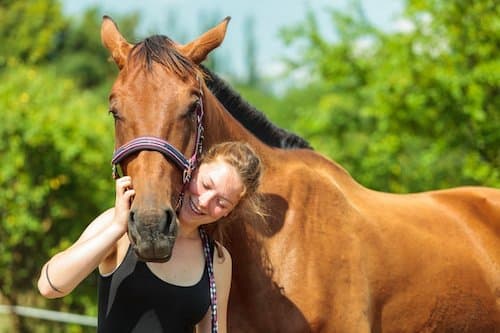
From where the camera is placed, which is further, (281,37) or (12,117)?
(281,37)

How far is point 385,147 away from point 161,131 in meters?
5.33

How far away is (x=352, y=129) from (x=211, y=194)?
6511 mm

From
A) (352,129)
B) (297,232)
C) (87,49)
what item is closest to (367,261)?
(297,232)

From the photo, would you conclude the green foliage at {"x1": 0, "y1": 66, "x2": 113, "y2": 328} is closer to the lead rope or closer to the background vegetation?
the background vegetation

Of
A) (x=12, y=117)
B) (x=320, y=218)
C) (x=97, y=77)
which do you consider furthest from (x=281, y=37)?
(x=97, y=77)

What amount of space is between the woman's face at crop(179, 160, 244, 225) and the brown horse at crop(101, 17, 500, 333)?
0.09 meters

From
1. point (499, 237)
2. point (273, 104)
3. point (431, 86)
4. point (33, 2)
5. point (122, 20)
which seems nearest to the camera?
point (499, 237)

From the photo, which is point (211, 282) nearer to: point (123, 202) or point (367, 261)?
point (123, 202)

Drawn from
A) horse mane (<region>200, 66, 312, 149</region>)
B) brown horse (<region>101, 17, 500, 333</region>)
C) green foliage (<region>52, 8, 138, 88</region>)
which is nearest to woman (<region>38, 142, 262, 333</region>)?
brown horse (<region>101, 17, 500, 333</region>)

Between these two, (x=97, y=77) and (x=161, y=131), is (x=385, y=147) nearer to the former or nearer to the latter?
(x=161, y=131)

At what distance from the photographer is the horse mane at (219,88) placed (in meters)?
3.27

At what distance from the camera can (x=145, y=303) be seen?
3.04 m

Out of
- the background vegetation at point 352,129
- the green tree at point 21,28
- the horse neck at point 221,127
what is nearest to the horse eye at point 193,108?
the horse neck at point 221,127

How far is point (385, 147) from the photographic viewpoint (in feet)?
26.7
